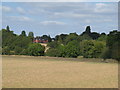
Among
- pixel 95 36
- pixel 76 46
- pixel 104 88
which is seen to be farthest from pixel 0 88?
pixel 95 36

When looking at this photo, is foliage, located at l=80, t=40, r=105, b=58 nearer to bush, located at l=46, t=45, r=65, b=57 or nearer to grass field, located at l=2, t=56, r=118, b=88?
bush, located at l=46, t=45, r=65, b=57

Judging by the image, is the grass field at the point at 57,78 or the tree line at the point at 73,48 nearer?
the grass field at the point at 57,78

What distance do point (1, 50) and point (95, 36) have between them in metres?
56.5

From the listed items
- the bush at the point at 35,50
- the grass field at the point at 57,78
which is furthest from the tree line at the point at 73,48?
the grass field at the point at 57,78

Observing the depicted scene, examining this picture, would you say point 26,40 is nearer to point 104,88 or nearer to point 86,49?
point 86,49

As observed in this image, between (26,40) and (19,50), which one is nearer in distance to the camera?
(19,50)

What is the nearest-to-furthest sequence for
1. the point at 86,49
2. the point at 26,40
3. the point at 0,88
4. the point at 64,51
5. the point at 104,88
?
the point at 0,88
the point at 104,88
the point at 86,49
the point at 64,51
the point at 26,40

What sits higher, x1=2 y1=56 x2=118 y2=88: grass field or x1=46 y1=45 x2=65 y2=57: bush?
x1=46 y1=45 x2=65 y2=57: bush

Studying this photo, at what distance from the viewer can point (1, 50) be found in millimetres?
87812

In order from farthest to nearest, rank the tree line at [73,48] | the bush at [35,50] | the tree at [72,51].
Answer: the bush at [35,50]
the tree at [72,51]
the tree line at [73,48]

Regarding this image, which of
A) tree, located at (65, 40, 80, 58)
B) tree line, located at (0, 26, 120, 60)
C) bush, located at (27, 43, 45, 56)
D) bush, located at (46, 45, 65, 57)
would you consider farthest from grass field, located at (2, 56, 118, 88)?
bush, located at (27, 43, 45, 56)

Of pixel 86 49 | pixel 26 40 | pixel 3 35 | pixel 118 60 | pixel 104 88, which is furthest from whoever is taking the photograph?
pixel 3 35

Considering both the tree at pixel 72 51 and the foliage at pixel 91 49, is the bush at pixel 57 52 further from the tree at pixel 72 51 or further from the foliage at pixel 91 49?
the foliage at pixel 91 49

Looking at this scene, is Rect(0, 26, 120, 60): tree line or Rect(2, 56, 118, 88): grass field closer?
Rect(2, 56, 118, 88): grass field
